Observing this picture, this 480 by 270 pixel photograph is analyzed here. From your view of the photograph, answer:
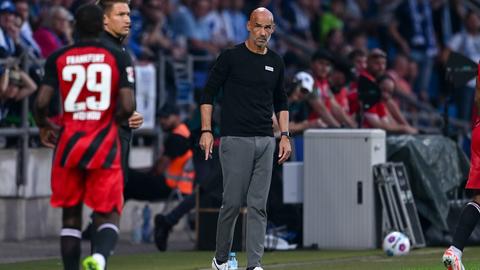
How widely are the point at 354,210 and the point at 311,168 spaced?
63cm

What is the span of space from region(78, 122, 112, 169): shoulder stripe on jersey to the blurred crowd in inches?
250

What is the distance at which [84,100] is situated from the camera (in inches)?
389

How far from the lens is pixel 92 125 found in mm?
9898

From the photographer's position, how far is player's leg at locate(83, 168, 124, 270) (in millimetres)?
9906

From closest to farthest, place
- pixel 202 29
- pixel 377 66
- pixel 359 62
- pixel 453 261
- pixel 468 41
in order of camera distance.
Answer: pixel 453 261, pixel 377 66, pixel 359 62, pixel 202 29, pixel 468 41

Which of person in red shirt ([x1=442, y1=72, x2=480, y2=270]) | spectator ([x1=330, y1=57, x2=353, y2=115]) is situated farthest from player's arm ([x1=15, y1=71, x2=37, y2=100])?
person in red shirt ([x1=442, y1=72, x2=480, y2=270])

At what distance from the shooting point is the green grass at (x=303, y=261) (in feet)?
44.4

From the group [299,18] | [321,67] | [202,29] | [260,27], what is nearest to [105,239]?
[260,27]

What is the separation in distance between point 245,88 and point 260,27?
511mm

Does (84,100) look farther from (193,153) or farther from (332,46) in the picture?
(332,46)

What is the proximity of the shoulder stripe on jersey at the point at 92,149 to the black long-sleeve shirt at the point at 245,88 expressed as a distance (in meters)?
2.38

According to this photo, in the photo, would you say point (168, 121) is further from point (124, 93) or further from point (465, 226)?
point (124, 93)

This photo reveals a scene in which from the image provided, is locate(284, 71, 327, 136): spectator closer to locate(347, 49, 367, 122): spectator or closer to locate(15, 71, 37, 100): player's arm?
locate(347, 49, 367, 122): spectator

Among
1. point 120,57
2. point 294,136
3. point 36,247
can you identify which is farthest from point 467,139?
point 120,57
